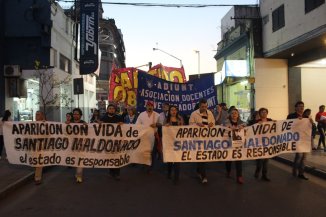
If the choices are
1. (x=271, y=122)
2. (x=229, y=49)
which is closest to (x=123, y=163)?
(x=271, y=122)

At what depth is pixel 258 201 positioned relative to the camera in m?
7.82

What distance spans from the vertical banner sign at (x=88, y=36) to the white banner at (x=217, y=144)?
16.1 meters

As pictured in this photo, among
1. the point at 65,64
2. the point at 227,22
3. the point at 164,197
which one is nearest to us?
the point at 164,197

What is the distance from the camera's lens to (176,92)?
548 inches

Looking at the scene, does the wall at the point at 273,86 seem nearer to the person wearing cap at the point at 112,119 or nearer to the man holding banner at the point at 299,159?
the man holding banner at the point at 299,159

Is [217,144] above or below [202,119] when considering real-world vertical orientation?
below

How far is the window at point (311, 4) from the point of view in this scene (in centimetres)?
1747

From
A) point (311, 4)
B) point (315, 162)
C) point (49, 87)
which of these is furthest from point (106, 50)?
point (315, 162)

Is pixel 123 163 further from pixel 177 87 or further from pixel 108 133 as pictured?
pixel 177 87

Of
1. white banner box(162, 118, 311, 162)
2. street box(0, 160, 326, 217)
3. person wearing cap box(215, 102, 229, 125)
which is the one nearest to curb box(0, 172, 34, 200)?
street box(0, 160, 326, 217)

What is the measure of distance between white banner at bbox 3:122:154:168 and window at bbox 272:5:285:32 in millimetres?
14151

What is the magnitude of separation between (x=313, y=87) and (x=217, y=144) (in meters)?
15.6

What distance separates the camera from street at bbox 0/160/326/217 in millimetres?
7156

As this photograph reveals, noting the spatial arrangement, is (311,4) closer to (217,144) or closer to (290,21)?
(290,21)
